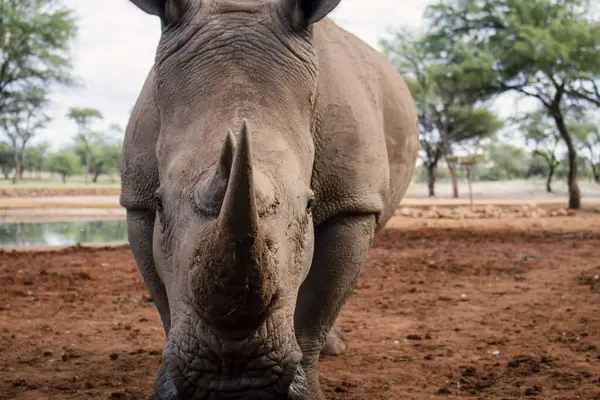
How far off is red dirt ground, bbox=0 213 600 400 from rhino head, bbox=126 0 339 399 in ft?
5.44

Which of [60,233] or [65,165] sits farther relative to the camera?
[65,165]

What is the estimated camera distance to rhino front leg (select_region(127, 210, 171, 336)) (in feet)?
8.98

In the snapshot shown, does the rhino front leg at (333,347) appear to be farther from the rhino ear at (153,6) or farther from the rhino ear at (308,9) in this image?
the rhino ear at (153,6)

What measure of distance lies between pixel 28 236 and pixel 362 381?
10.4m

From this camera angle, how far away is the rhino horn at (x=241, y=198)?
1.35 meters

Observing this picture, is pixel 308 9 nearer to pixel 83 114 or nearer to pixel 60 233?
pixel 60 233

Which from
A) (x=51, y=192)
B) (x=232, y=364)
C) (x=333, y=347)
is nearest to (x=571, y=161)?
(x=333, y=347)

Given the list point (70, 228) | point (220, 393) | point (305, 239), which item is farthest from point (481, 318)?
point (70, 228)

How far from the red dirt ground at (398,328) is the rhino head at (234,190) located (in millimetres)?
1658

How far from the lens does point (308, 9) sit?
221 centimetres

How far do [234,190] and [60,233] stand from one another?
40.6 ft

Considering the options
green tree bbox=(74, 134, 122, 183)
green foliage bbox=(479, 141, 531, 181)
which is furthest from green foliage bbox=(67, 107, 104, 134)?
green foliage bbox=(479, 141, 531, 181)

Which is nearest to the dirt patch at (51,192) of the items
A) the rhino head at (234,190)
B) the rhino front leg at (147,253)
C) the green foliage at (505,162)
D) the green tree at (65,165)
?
the rhino front leg at (147,253)

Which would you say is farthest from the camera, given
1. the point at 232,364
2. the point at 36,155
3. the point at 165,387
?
the point at 36,155
